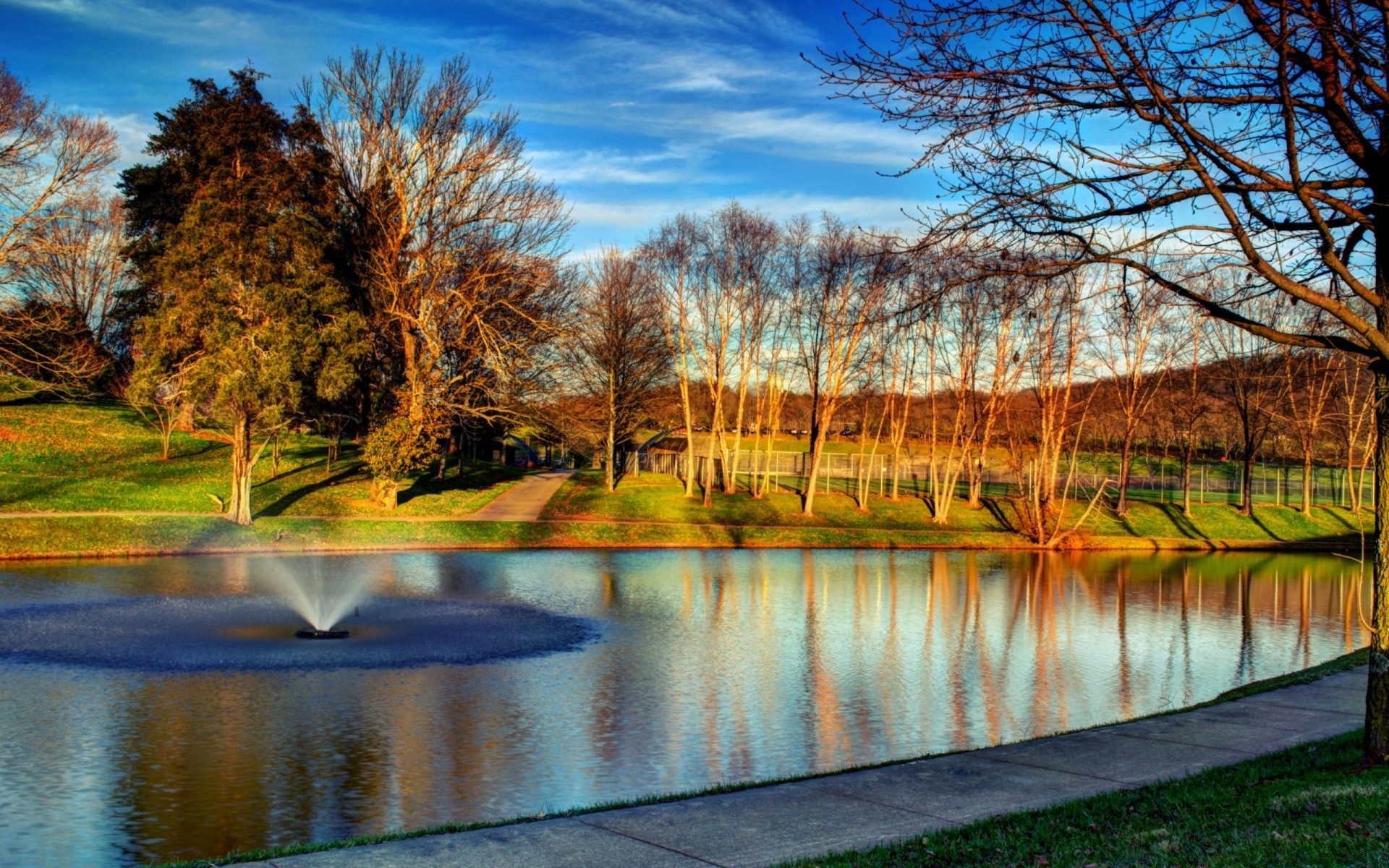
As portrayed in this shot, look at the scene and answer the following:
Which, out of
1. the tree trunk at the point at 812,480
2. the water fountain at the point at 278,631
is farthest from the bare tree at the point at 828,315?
the water fountain at the point at 278,631

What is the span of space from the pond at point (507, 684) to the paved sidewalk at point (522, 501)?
37.3 ft

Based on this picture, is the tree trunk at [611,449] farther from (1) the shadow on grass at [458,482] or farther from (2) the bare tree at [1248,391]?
(2) the bare tree at [1248,391]

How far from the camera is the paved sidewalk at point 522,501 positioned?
42.2 m

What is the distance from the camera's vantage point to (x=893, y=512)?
168 ft

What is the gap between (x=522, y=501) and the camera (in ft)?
154

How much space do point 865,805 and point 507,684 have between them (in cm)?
797

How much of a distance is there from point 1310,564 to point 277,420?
39461mm

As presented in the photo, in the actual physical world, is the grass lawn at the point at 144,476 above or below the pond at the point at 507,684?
above

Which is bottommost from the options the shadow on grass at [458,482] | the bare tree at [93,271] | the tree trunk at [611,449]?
the shadow on grass at [458,482]

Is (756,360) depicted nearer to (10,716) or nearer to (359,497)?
(359,497)

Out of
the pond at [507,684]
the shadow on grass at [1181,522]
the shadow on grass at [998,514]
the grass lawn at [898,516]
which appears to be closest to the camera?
the pond at [507,684]

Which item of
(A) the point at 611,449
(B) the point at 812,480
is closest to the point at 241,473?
(A) the point at 611,449

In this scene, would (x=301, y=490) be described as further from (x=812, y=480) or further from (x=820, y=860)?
(x=820, y=860)

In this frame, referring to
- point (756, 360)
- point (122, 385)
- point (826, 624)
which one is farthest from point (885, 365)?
point (122, 385)
